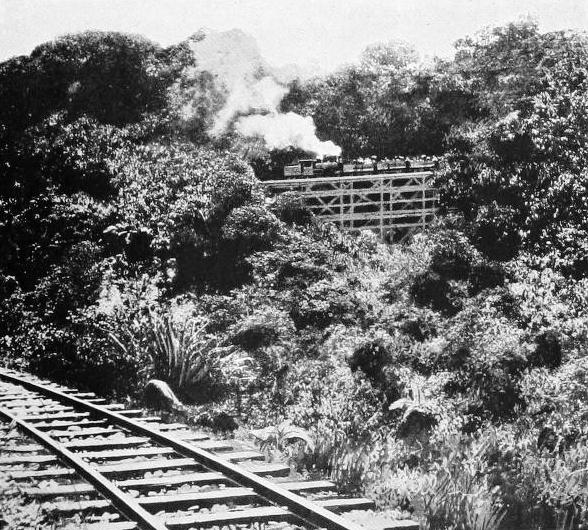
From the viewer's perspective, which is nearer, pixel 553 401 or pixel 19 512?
pixel 19 512

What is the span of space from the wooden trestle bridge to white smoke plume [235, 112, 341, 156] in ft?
5.78

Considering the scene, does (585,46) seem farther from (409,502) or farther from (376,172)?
(409,502)

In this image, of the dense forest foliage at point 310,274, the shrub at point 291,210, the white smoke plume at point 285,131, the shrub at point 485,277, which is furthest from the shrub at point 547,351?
the white smoke plume at point 285,131

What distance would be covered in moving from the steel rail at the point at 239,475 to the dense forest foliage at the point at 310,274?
1.05m

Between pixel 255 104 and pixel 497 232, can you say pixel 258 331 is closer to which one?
pixel 497 232

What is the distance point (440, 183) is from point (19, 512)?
1108cm

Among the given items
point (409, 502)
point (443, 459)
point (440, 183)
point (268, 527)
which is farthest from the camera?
point (440, 183)

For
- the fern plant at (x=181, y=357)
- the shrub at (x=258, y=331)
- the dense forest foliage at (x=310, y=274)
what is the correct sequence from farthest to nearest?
the shrub at (x=258, y=331), the fern plant at (x=181, y=357), the dense forest foliage at (x=310, y=274)

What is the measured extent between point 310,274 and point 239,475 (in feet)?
23.3

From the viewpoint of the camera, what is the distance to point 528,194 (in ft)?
42.7

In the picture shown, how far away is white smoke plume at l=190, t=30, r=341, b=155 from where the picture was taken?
14.0 meters

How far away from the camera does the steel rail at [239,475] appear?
4.62 m

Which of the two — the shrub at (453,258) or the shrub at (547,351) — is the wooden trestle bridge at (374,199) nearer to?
the shrub at (453,258)

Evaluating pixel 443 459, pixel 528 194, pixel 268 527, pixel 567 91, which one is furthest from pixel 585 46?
pixel 268 527
